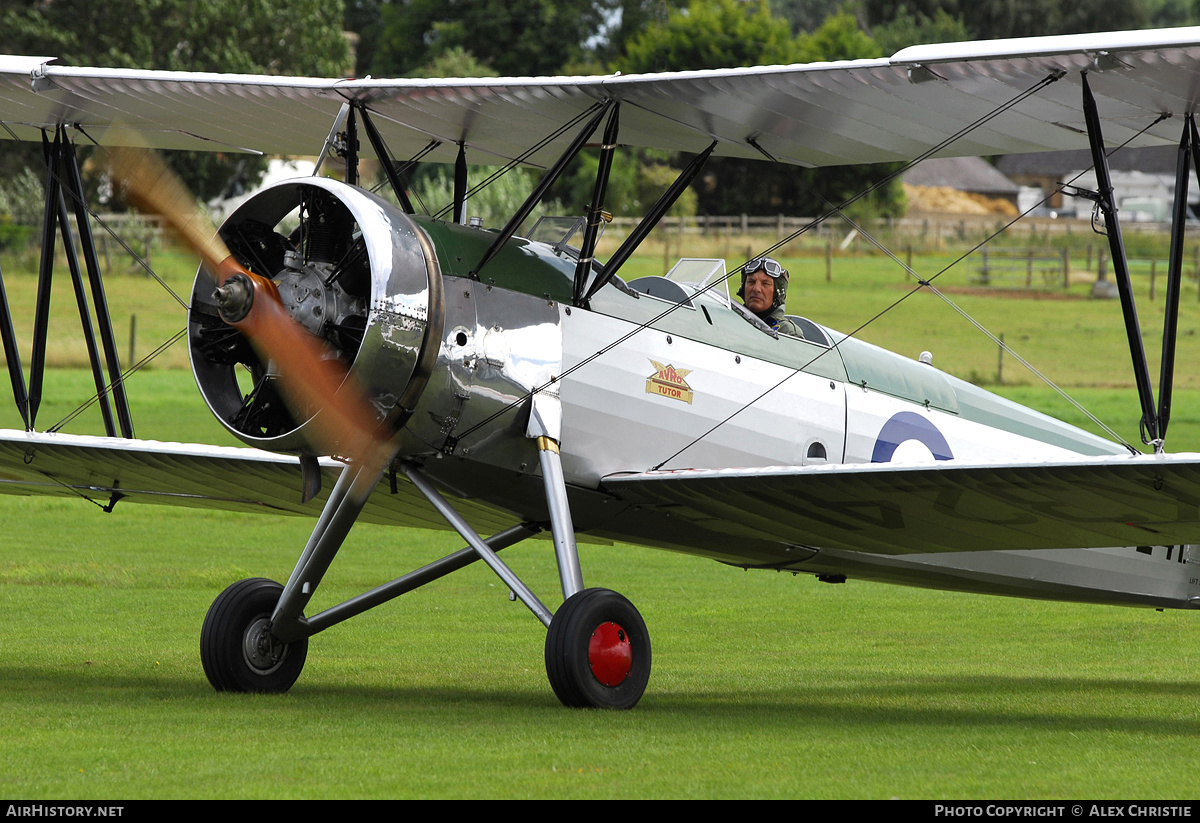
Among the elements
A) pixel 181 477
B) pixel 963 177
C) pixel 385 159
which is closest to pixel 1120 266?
pixel 385 159

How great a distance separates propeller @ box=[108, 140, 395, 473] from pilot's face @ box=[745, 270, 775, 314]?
295 cm

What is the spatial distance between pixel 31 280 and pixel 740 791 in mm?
46740

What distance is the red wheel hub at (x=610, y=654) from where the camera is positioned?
767 centimetres

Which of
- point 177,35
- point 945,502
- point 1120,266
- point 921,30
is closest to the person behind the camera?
point 1120,266

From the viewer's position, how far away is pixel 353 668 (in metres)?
10.0

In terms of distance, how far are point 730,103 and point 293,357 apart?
9.13 ft

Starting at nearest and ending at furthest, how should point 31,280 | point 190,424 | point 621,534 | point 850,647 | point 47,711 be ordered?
point 47,711 → point 621,534 → point 850,647 → point 190,424 → point 31,280

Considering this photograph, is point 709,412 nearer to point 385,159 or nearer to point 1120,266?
point 385,159

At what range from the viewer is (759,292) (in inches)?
394

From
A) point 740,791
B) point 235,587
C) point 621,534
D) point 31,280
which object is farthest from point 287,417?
point 31,280

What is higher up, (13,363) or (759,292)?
(759,292)

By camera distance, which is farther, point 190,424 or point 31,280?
point 31,280

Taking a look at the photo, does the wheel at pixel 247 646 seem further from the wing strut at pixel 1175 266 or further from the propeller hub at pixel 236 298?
the wing strut at pixel 1175 266

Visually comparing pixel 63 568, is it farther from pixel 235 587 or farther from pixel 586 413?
pixel 586 413
